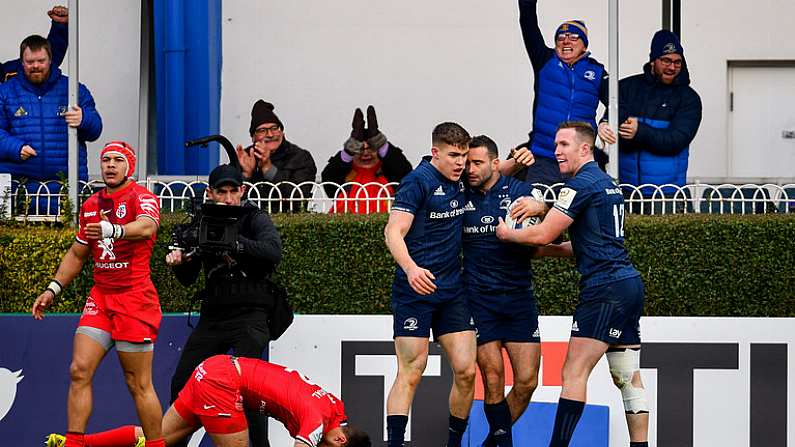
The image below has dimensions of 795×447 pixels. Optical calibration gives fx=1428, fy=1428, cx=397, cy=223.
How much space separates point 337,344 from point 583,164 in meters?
2.44

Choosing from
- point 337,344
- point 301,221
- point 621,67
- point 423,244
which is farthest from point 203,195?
point 621,67

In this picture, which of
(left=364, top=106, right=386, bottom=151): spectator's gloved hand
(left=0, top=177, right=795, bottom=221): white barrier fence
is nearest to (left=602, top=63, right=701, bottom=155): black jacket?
(left=0, top=177, right=795, bottom=221): white barrier fence

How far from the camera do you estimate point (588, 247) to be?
8.54 metres

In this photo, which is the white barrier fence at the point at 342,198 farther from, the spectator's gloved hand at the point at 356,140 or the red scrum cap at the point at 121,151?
the red scrum cap at the point at 121,151

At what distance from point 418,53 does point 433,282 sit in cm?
656

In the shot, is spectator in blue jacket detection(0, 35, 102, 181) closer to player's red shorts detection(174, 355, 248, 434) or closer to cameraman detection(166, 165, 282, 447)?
cameraman detection(166, 165, 282, 447)

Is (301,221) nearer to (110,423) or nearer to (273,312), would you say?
(273,312)

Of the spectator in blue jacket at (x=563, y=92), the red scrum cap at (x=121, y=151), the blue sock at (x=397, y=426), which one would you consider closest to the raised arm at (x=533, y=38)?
the spectator in blue jacket at (x=563, y=92)

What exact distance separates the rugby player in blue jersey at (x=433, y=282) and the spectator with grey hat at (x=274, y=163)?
8.12ft

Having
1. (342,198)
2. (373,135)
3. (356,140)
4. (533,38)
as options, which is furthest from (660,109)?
(342,198)

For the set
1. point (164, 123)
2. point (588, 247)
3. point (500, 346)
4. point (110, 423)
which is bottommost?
point (110, 423)

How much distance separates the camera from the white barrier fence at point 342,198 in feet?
35.4

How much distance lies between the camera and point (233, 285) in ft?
30.4

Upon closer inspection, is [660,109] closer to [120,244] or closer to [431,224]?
[431,224]
